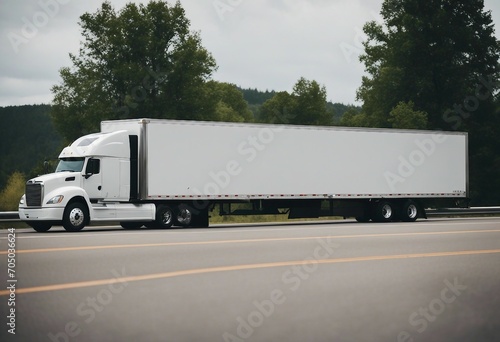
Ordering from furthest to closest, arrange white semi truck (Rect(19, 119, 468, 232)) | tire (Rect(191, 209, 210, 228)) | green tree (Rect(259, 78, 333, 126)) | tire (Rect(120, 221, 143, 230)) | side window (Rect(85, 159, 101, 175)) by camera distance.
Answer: green tree (Rect(259, 78, 333, 126)) < tire (Rect(120, 221, 143, 230)) < tire (Rect(191, 209, 210, 228)) < side window (Rect(85, 159, 101, 175)) < white semi truck (Rect(19, 119, 468, 232))

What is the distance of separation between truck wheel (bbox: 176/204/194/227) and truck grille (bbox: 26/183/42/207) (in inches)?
199

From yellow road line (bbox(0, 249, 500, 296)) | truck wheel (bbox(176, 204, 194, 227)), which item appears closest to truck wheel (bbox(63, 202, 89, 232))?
truck wheel (bbox(176, 204, 194, 227))

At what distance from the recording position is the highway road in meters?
7.94

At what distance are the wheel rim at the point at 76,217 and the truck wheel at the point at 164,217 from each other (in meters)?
3.11

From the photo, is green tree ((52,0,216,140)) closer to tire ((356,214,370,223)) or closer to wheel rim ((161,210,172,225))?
tire ((356,214,370,223))

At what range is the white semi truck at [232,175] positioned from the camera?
26.9 metres

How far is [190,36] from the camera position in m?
64.8

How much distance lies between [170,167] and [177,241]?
29.2 ft

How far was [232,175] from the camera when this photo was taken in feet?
97.2

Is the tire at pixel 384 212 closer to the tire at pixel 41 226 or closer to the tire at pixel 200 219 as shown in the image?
the tire at pixel 200 219

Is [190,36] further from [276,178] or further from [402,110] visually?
[276,178]

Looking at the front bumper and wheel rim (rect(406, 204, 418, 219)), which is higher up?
the front bumper

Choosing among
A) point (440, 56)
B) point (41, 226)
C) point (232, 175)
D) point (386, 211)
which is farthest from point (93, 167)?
point (440, 56)

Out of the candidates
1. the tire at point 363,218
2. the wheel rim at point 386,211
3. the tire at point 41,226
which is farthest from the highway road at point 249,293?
the tire at point 363,218
